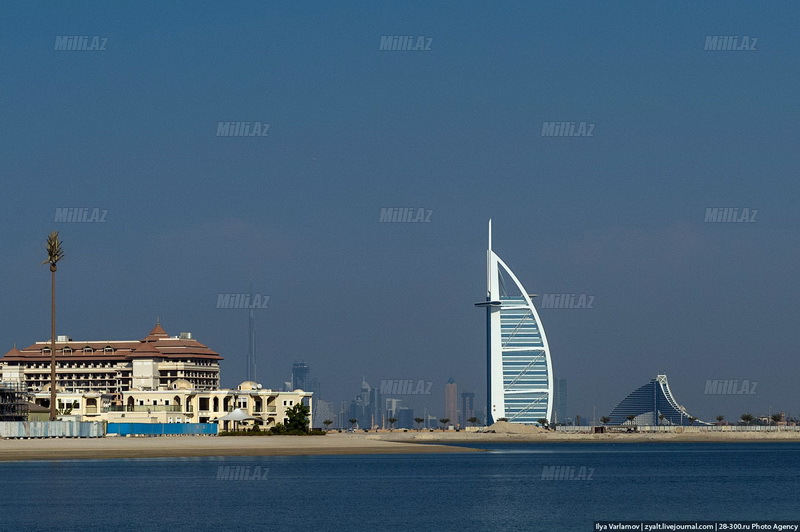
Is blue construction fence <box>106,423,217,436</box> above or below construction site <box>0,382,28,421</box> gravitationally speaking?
below

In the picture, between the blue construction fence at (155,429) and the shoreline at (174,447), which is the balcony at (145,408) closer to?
the blue construction fence at (155,429)

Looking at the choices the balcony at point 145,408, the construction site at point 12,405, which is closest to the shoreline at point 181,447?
the construction site at point 12,405

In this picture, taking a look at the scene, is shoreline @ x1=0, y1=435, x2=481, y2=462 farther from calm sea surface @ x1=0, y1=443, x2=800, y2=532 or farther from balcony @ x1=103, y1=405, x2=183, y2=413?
balcony @ x1=103, y1=405, x2=183, y2=413

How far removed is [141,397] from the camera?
169 m

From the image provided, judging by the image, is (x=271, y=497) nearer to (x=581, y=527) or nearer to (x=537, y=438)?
(x=581, y=527)

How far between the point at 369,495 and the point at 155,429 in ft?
226

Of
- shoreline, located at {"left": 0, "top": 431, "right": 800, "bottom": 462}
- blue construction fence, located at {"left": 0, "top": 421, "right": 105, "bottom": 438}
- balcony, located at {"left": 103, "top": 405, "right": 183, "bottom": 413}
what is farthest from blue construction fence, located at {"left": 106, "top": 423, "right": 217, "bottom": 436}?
balcony, located at {"left": 103, "top": 405, "right": 183, "bottom": 413}

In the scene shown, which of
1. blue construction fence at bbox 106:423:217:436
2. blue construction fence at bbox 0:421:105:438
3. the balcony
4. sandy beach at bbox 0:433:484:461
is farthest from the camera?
the balcony

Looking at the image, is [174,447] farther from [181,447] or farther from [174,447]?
[181,447]

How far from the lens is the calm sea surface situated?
57688 millimetres

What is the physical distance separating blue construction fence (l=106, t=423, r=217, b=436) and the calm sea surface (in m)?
28.2

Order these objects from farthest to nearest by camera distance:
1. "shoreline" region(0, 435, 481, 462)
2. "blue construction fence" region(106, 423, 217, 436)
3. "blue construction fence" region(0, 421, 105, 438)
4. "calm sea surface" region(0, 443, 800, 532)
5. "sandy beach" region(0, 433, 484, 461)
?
1. "blue construction fence" region(106, 423, 217, 436)
2. "blue construction fence" region(0, 421, 105, 438)
3. "sandy beach" region(0, 433, 484, 461)
4. "shoreline" region(0, 435, 481, 462)
5. "calm sea surface" region(0, 443, 800, 532)

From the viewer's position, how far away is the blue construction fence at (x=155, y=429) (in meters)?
134

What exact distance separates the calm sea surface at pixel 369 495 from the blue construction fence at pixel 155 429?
28235 mm
